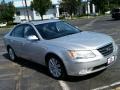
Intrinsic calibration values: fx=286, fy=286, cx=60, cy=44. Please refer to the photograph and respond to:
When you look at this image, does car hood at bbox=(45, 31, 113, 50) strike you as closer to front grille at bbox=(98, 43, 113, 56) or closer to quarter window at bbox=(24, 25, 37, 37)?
front grille at bbox=(98, 43, 113, 56)

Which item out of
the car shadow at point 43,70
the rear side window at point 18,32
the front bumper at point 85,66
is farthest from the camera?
the rear side window at point 18,32

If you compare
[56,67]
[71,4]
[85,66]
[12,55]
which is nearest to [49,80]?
[56,67]

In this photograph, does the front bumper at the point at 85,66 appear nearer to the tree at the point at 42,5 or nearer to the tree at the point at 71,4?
the tree at the point at 42,5

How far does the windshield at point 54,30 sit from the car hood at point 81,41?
373mm

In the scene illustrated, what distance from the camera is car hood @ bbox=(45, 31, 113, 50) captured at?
6.84 meters

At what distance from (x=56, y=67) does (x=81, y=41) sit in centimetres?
97

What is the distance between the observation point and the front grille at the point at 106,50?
686 centimetres

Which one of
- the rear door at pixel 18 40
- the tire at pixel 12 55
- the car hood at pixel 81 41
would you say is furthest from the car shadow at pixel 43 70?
the car hood at pixel 81 41

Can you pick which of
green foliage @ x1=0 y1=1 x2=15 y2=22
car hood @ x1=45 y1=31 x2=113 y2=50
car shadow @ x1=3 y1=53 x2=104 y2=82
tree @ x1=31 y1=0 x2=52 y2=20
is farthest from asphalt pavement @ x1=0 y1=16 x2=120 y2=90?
tree @ x1=31 y1=0 x2=52 y2=20

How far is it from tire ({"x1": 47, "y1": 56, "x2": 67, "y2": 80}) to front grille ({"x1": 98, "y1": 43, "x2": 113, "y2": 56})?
1.04m

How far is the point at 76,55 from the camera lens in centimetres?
675

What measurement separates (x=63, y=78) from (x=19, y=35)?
9.58 ft

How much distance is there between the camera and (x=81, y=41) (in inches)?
282

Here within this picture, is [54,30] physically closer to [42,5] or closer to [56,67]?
[56,67]
